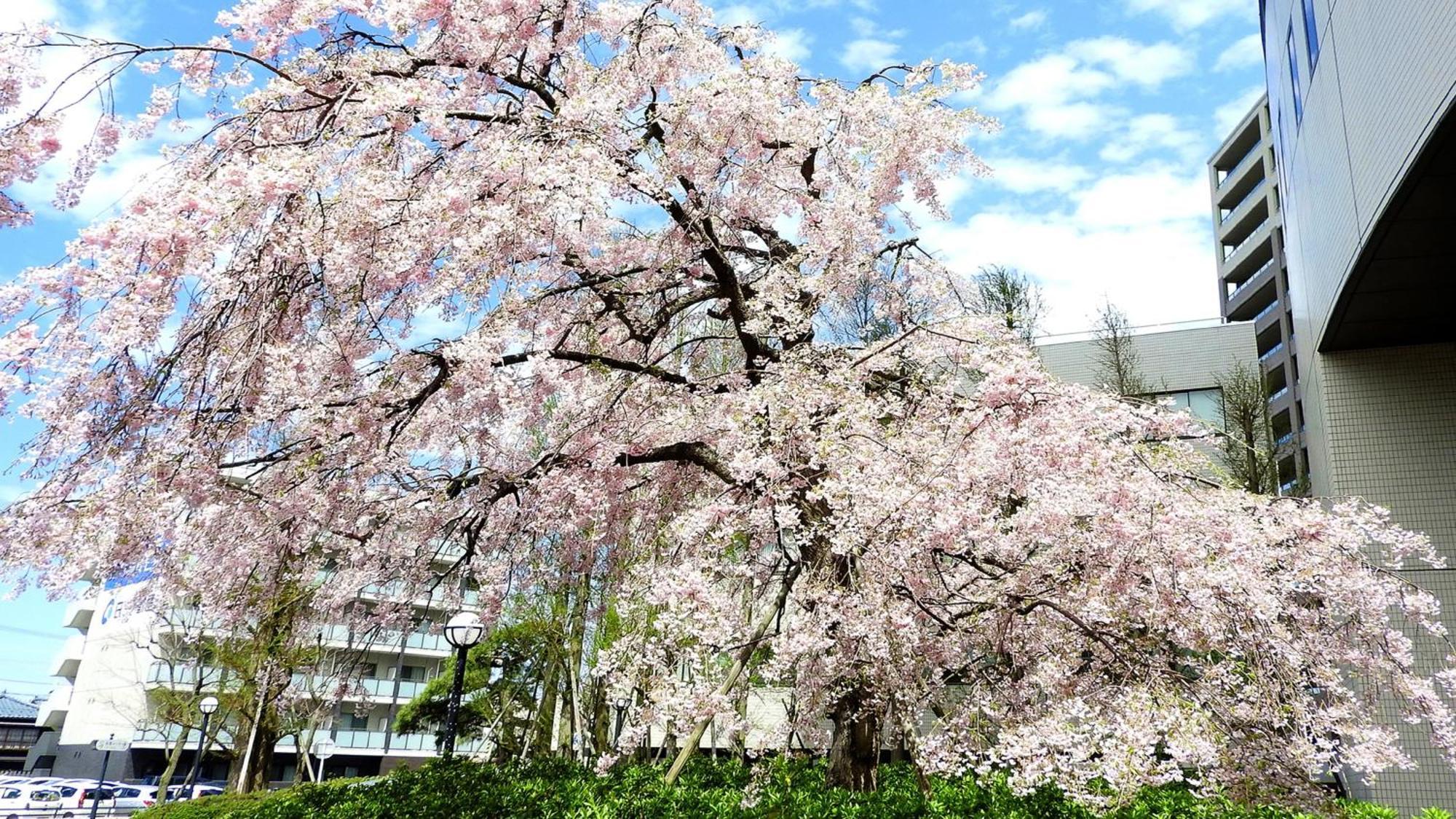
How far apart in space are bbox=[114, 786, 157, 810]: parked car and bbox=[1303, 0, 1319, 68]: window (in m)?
30.3

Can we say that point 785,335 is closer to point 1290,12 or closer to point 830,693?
point 830,693

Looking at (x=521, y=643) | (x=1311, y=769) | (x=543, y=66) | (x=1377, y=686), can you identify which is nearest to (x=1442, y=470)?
(x=1377, y=686)

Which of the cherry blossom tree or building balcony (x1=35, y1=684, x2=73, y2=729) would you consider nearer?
the cherry blossom tree

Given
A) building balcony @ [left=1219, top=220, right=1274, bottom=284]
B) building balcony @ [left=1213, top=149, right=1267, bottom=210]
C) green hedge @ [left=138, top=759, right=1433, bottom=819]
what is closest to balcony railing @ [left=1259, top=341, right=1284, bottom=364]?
building balcony @ [left=1219, top=220, right=1274, bottom=284]

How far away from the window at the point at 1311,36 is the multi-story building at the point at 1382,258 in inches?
2.1

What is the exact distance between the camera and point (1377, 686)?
7578 mm

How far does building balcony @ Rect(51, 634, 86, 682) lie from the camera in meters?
35.5

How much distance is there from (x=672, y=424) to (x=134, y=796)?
27.3 meters

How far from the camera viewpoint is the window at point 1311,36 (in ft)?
31.6

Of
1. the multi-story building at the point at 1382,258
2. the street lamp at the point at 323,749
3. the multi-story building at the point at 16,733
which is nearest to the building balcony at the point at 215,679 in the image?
the street lamp at the point at 323,749

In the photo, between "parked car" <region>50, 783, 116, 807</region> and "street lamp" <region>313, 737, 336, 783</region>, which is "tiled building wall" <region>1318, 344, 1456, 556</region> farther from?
"parked car" <region>50, 783, 116, 807</region>

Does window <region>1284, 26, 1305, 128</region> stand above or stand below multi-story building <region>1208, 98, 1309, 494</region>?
below

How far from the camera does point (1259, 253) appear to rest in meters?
34.4

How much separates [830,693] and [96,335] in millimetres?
5520
